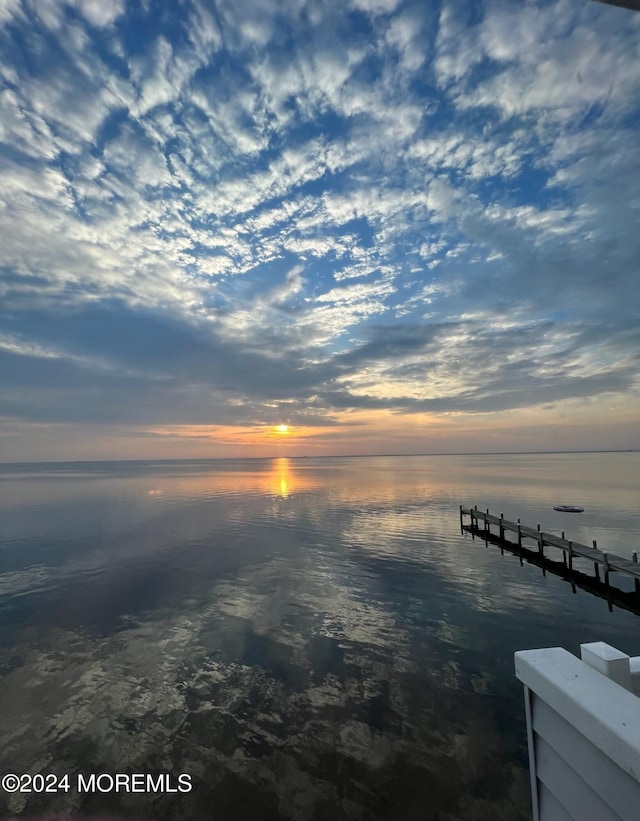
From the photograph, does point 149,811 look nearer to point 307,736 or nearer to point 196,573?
point 307,736

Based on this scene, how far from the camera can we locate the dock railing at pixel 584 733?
7.72ft

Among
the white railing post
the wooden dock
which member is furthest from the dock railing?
the wooden dock

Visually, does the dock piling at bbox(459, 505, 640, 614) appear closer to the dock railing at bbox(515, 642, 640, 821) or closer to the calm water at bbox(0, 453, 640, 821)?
the calm water at bbox(0, 453, 640, 821)

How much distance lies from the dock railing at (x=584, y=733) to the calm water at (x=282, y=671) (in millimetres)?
9625

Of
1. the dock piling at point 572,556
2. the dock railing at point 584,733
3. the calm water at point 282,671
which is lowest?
the calm water at point 282,671

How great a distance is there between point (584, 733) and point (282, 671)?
52.8 feet

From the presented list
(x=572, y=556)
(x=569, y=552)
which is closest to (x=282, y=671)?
(x=569, y=552)

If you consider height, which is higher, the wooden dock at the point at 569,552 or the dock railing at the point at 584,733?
the dock railing at the point at 584,733

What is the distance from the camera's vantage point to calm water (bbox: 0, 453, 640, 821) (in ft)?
34.1

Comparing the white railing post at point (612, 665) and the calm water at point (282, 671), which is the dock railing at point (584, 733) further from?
the calm water at point (282, 671)

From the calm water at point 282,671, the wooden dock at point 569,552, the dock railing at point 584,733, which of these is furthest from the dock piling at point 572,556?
the dock railing at point 584,733

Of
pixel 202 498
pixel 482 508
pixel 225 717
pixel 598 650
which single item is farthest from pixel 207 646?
pixel 202 498

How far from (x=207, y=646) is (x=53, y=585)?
51.9 feet

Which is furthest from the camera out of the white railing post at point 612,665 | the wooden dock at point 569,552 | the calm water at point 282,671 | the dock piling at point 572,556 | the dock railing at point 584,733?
the wooden dock at point 569,552
